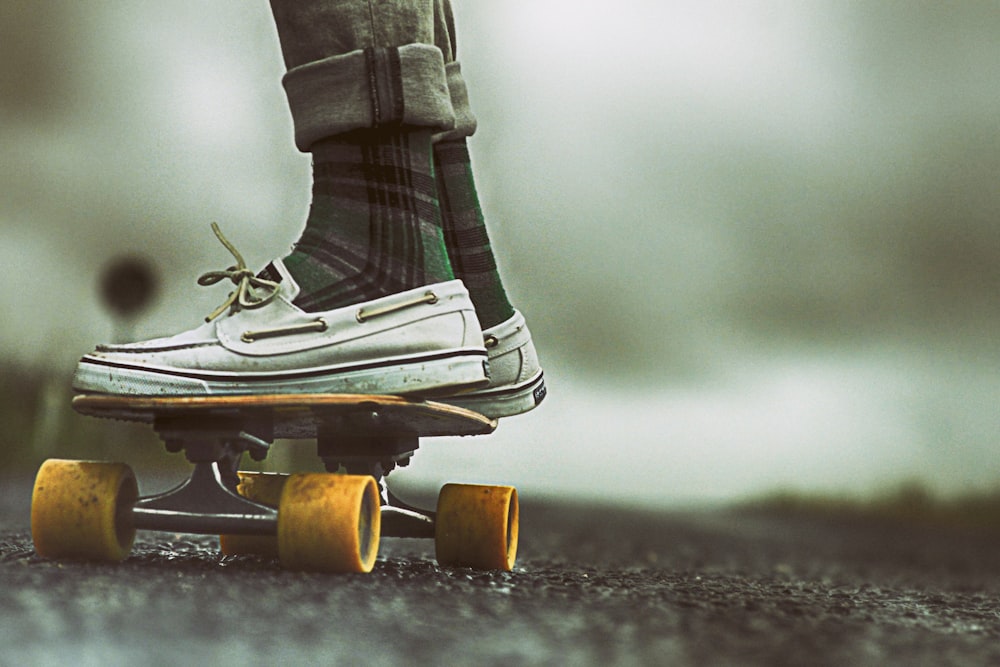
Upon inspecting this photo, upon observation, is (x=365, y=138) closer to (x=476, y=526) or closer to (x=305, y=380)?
(x=305, y=380)

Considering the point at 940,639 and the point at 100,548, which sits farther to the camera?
the point at 100,548

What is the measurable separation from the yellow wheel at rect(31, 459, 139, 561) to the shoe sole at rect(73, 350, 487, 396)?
0.62 ft

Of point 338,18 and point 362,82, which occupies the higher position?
point 338,18

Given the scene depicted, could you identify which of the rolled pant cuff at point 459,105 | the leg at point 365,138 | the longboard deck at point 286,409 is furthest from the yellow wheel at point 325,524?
the rolled pant cuff at point 459,105

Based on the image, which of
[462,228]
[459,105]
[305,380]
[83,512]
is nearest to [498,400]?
[462,228]

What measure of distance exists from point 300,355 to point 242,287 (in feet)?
0.57

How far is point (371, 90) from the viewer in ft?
5.39

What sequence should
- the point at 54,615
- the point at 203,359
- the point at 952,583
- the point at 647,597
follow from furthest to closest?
the point at 952,583, the point at 203,359, the point at 647,597, the point at 54,615

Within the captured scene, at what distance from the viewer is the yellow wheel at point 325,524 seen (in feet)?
4.88

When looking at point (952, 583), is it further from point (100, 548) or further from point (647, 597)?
point (100, 548)

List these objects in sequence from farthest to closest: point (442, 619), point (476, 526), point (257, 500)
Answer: point (257, 500) → point (476, 526) → point (442, 619)

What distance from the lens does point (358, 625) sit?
1.05 meters

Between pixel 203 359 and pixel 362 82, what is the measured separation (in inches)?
22.0

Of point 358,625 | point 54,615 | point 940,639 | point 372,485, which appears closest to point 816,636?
point 940,639
